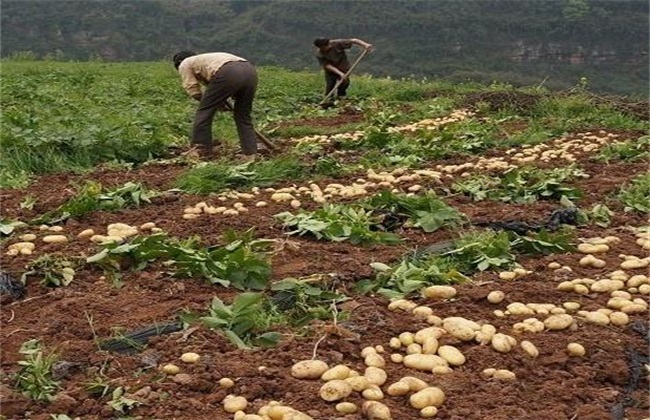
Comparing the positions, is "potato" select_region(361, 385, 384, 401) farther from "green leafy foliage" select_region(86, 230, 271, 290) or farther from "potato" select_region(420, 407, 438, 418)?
"green leafy foliage" select_region(86, 230, 271, 290)

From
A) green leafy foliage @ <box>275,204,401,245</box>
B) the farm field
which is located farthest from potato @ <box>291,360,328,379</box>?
green leafy foliage @ <box>275,204,401,245</box>

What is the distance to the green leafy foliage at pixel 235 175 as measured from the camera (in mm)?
6824

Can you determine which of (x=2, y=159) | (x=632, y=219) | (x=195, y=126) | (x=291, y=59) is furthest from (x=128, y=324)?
(x=291, y=59)

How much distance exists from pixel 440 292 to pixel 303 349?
0.86m

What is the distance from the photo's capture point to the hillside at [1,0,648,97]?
117 ft

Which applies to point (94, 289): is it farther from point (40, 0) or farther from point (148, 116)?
point (40, 0)

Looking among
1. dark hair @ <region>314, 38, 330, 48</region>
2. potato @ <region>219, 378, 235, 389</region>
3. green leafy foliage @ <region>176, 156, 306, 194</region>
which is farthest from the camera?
dark hair @ <region>314, 38, 330, 48</region>

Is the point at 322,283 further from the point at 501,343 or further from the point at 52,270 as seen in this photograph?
the point at 52,270

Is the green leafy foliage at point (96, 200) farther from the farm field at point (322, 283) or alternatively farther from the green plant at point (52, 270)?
the green plant at point (52, 270)

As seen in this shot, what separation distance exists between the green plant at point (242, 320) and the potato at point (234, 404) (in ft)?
1.89

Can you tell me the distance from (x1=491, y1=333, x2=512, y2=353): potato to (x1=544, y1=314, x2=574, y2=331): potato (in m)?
0.32

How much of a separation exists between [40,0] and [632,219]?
51074 mm

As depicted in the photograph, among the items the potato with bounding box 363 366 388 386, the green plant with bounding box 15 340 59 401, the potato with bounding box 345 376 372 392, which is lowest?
the potato with bounding box 363 366 388 386

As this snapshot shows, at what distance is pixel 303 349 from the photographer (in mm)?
3492
